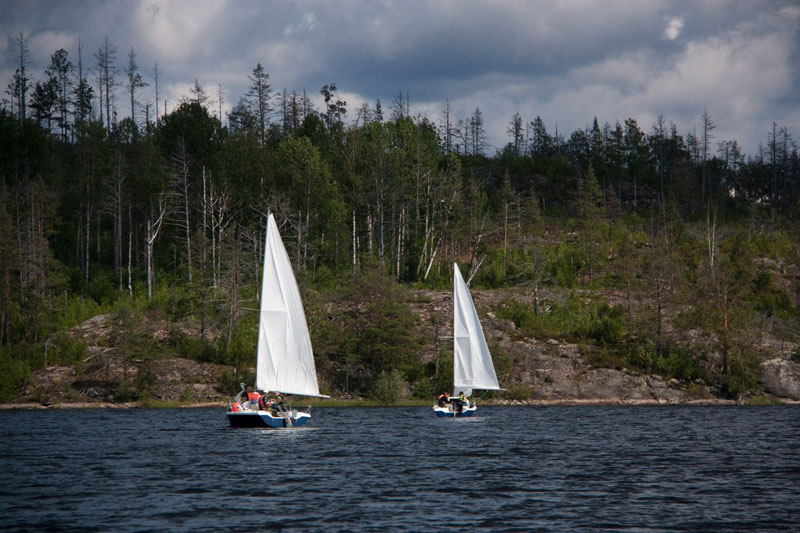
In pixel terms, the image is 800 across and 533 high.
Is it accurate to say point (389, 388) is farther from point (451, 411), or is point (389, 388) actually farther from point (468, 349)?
point (451, 411)

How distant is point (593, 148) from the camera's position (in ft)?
568

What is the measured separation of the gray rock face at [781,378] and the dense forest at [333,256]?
7.34 feet

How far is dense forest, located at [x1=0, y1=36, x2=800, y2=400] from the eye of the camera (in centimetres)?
7756

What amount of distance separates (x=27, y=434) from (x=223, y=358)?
30623mm

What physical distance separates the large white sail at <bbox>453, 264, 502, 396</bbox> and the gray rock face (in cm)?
3294

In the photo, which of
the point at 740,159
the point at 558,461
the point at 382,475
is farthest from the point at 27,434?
the point at 740,159

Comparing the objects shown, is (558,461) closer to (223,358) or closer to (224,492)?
(224,492)

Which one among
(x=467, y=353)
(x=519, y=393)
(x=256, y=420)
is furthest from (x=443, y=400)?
(x=256, y=420)

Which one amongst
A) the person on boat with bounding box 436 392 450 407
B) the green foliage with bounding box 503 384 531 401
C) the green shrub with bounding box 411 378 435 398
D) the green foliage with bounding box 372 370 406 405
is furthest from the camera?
the green foliage with bounding box 503 384 531 401

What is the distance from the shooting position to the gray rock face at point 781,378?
255ft

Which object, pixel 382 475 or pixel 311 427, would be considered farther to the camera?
pixel 311 427

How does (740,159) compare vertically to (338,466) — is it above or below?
above

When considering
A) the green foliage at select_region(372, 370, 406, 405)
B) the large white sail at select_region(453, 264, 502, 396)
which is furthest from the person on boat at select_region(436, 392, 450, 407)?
the green foliage at select_region(372, 370, 406, 405)

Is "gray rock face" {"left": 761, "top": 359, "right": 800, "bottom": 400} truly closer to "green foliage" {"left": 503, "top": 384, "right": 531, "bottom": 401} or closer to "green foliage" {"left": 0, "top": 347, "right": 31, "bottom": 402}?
"green foliage" {"left": 503, "top": 384, "right": 531, "bottom": 401}
